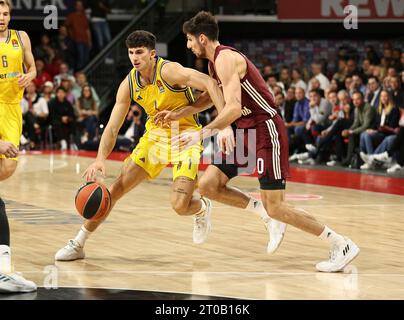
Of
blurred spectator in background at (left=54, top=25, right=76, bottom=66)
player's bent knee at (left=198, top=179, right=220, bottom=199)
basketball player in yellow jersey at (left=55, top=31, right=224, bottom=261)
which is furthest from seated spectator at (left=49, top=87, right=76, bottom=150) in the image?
player's bent knee at (left=198, top=179, right=220, bottom=199)

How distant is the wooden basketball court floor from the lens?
638cm

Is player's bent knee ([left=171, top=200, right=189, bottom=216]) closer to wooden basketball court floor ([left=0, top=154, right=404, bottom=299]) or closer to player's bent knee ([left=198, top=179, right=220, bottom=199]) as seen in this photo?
player's bent knee ([left=198, top=179, right=220, bottom=199])

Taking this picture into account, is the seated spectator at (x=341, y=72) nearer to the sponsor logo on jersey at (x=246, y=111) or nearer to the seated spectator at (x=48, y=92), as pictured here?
the seated spectator at (x=48, y=92)

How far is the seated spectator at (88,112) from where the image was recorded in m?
18.7

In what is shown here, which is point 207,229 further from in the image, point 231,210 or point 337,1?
point 337,1

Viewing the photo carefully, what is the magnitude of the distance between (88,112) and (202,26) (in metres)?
12.0

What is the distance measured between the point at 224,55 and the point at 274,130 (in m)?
0.63

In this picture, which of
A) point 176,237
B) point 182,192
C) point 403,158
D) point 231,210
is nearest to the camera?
point 182,192

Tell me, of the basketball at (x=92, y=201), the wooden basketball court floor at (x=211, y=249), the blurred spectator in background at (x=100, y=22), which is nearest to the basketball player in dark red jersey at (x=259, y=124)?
the wooden basketball court floor at (x=211, y=249)

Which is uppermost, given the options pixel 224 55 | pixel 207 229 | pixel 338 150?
pixel 224 55

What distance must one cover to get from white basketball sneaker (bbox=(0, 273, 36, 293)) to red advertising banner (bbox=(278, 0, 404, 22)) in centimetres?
1240
